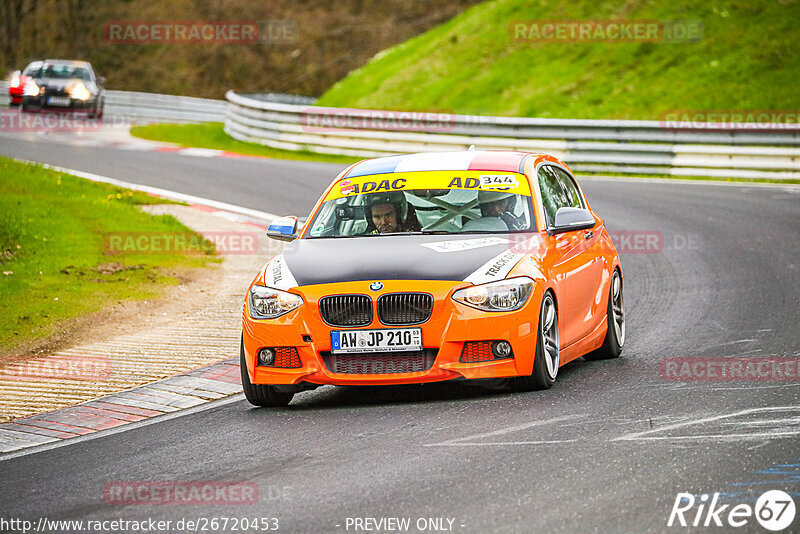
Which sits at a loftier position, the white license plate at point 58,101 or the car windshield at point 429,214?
the white license plate at point 58,101

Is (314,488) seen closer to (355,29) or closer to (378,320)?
(378,320)

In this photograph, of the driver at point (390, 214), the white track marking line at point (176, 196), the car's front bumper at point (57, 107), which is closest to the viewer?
Answer: the driver at point (390, 214)

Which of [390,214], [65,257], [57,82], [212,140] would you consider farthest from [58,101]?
[390,214]

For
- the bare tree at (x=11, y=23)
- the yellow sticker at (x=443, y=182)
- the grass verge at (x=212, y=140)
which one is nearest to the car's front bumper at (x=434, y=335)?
the yellow sticker at (x=443, y=182)

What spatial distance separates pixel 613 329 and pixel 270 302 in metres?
2.93

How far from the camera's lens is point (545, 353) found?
8.32 metres

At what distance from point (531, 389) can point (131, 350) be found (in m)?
3.86

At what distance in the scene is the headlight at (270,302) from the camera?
8.22m

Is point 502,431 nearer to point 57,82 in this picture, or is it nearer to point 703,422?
point 703,422

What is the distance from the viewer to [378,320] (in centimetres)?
802

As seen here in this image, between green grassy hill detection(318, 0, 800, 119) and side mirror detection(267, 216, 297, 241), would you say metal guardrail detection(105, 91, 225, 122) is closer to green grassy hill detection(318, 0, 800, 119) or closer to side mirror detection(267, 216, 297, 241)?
Result: green grassy hill detection(318, 0, 800, 119)

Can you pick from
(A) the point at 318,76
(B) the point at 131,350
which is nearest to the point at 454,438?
(B) the point at 131,350

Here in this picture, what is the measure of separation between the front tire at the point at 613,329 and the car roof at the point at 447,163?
50.2 inches

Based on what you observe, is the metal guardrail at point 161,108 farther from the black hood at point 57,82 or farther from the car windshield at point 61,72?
the black hood at point 57,82
